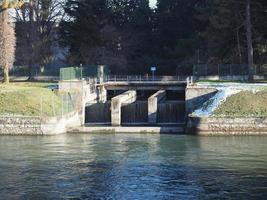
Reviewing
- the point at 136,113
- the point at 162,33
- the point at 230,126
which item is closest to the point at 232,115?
the point at 230,126

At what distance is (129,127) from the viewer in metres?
52.5

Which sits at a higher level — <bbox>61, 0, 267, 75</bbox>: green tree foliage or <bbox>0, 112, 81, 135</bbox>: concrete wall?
<bbox>61, 0, 267, 75</bbox>: green tree foliage

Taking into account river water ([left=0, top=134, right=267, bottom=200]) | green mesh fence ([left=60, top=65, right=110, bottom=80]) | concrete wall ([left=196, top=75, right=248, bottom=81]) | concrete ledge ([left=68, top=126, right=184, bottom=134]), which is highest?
green mesh fence ([left=60, top=65, right=110, bottom=80])

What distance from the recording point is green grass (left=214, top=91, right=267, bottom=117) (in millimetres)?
50781

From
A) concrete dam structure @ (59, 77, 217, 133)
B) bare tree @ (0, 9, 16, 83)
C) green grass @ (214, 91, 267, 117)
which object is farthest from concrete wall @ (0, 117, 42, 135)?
bare tree @ (0, 9, 16, 83)

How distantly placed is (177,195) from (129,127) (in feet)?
83.2

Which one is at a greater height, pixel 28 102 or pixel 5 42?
pixel 5 42

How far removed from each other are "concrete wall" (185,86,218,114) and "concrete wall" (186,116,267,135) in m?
8.10

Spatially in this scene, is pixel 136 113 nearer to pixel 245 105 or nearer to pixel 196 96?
pixel 196 96

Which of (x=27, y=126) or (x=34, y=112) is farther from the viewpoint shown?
(x=34, y=112)

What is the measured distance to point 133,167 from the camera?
34.5m

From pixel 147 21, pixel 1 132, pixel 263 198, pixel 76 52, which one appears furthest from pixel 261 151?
pixel 147 21

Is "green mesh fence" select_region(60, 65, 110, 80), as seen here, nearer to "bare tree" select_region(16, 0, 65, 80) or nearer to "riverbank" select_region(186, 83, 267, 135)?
"bare tree" select_region(16, 0, 65, 80)

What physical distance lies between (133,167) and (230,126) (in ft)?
56.8
